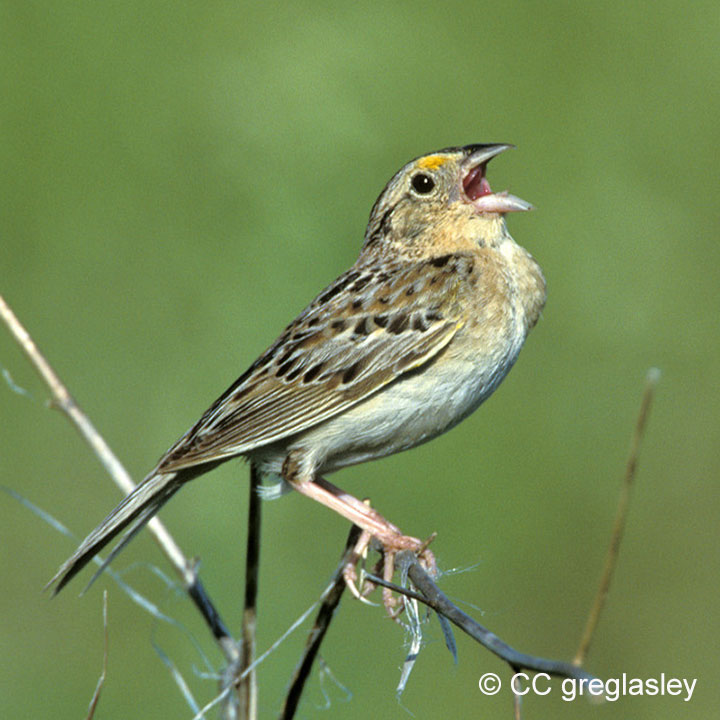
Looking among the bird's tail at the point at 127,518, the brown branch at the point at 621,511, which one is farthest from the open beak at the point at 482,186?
the brown branch at the point at 621,511

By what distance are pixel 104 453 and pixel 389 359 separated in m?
0.99

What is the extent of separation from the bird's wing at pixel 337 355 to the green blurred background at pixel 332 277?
118cm

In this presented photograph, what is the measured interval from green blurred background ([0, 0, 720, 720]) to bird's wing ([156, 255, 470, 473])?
1.18m

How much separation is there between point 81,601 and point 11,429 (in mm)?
929

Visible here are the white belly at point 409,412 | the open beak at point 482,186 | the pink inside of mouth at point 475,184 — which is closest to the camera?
the white belly at point 409,412

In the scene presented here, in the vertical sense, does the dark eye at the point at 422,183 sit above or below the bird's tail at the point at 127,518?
above

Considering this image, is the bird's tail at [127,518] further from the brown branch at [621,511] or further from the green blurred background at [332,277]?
the brown branch at [621,511]

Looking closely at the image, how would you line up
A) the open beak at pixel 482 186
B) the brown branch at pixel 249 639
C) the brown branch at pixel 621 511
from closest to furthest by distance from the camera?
the brown branch at pixel 621 511, the brown branch at pixel 249 639, the open beak at pixel 482 186

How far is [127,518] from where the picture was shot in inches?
134

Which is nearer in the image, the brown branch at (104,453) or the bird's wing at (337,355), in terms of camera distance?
the brown branch at (104,453)

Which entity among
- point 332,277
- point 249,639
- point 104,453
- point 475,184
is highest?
point 104,453

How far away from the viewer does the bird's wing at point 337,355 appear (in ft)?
12.3

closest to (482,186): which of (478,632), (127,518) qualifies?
(127,518)

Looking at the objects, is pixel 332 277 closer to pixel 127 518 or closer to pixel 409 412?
pixel 409 412
